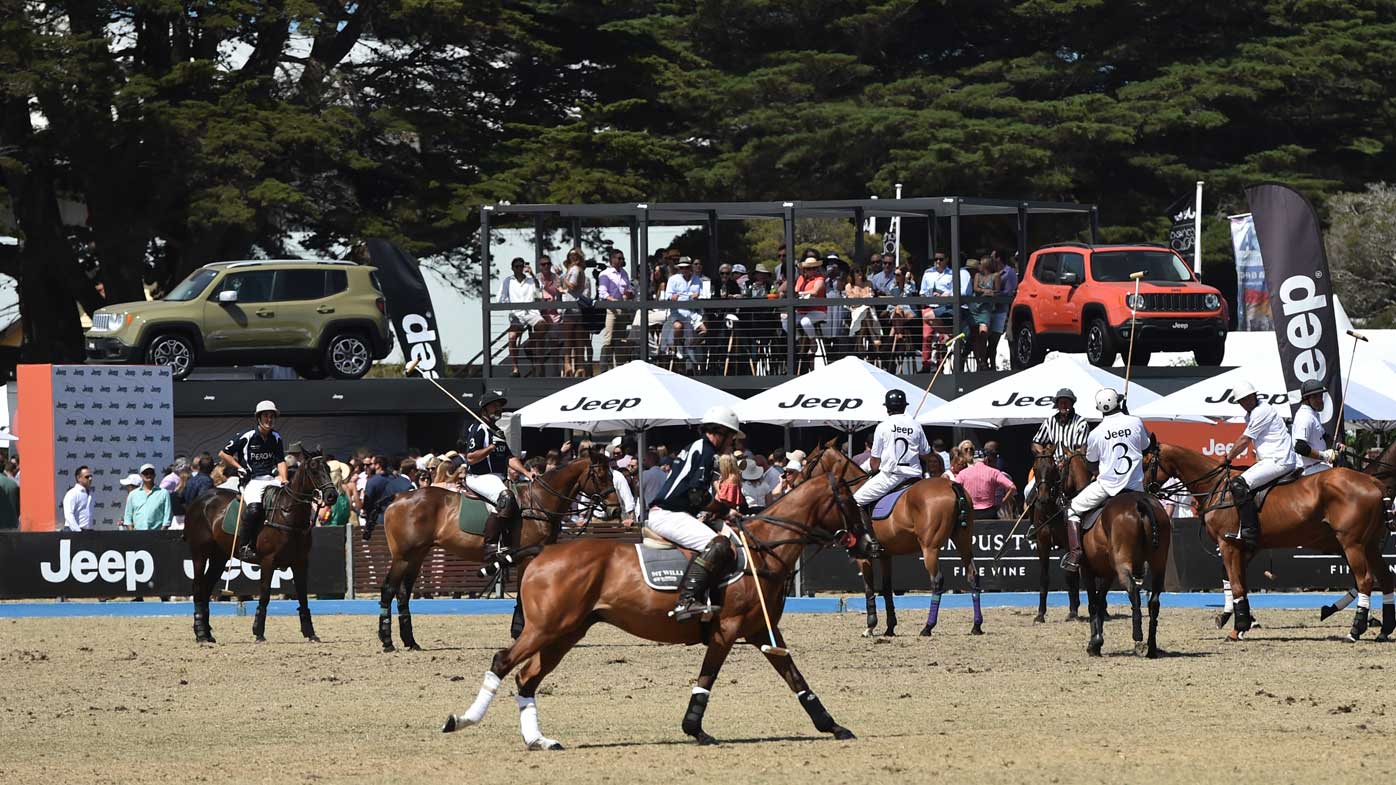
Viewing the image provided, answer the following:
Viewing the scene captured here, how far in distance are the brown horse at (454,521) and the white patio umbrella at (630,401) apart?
6.45 metres

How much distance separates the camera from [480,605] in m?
24.5

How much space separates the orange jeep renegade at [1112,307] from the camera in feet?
98.3

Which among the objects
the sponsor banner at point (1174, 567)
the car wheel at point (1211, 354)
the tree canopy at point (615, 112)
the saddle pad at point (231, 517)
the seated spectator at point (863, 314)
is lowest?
the sponsor banner at point (1174, 567)

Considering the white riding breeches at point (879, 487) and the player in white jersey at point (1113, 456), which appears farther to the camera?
the white riding breeches at point (879, 487)

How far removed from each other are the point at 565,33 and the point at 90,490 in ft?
82.0

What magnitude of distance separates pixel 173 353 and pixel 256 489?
14043mm

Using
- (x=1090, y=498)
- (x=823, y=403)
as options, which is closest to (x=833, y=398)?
(x=823, y=403)

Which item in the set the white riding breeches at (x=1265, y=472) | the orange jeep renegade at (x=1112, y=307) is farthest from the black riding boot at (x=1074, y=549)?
the orange jeep renegade at (x=1112, y=307)

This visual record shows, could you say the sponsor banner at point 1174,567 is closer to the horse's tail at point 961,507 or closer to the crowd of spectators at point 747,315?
the horse's tail at point 961,507

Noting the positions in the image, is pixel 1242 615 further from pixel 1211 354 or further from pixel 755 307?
pixel 755 307

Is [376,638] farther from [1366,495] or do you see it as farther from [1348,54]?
[1348,54]

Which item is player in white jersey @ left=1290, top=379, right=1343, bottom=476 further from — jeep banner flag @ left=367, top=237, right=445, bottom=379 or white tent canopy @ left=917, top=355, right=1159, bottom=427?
jeep banner flag @ left=367, top=237, right=445, bottom=379

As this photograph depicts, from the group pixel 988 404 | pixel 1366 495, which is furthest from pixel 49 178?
pixel 1366 495

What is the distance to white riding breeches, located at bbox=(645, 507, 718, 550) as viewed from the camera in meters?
12.0
